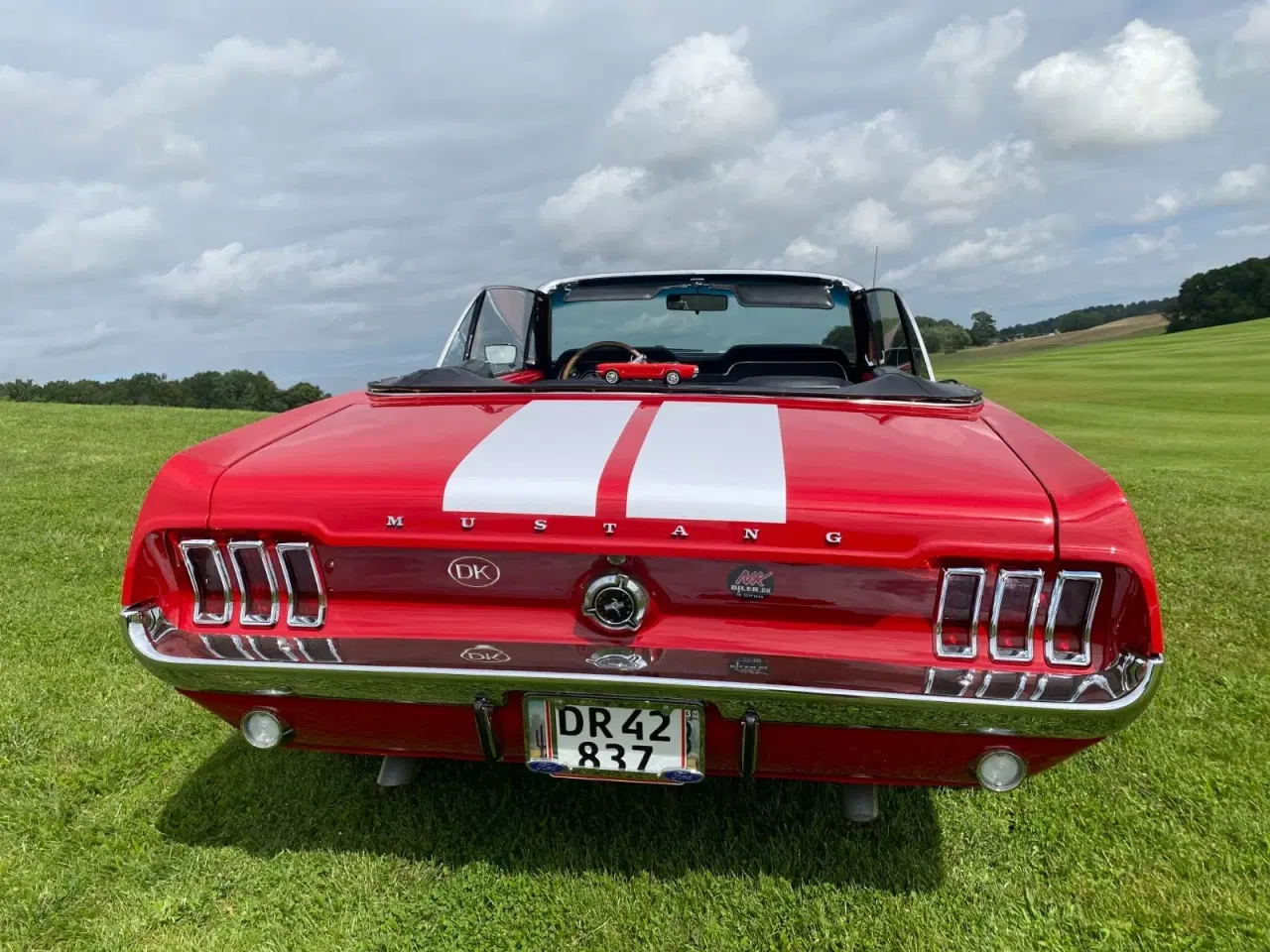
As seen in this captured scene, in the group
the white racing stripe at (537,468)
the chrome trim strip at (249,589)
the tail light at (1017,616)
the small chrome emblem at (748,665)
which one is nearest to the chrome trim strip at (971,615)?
the tail light at (1017,616)

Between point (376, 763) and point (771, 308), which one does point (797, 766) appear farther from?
point (771, 308)

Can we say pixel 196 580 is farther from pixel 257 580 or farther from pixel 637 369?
pixel 637 369

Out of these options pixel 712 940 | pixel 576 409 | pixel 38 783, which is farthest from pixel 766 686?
pixel 38 783

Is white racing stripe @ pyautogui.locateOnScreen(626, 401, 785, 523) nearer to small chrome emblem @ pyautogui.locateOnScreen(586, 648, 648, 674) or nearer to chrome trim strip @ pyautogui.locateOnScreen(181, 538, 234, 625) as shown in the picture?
small chrome emblem @ pyautogui.locateOnScreen(586, 648, 648, 674)

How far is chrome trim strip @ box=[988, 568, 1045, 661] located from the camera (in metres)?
1.77

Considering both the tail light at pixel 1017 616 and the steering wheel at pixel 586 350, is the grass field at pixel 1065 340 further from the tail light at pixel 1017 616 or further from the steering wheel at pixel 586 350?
the tail light at pixel 1017 616

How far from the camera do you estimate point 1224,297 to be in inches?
2213

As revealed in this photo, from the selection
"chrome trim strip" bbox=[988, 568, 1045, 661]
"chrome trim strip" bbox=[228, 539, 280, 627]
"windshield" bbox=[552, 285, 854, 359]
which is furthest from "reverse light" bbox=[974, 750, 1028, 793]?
"windshield" bbox=[552, 285, 854, 359]

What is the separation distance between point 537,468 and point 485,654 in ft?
1.47

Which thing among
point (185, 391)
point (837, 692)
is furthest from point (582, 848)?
point (185, 391)

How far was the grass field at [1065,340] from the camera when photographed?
141 ft

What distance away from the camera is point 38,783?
2734 mm

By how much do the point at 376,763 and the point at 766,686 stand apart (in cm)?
173

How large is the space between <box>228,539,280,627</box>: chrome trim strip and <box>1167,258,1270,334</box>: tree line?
67264mm
